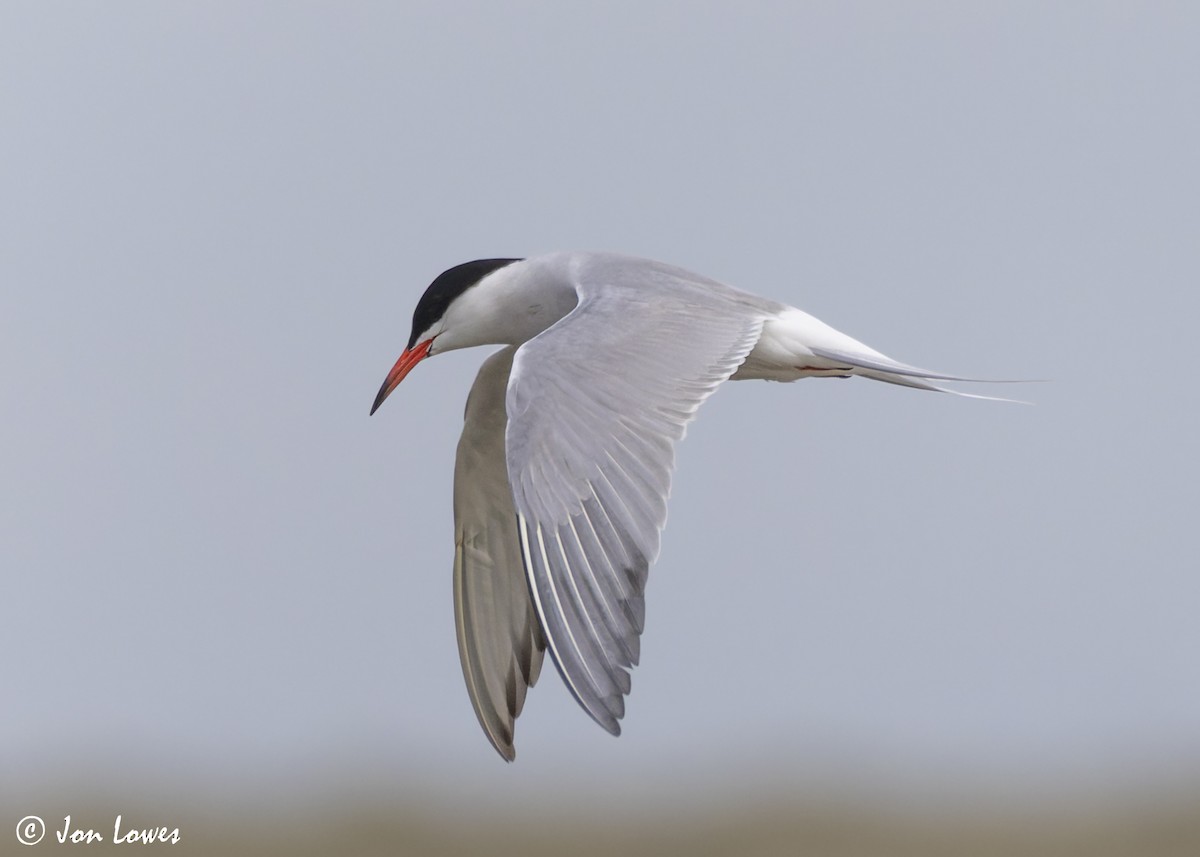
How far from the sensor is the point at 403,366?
7605 mm

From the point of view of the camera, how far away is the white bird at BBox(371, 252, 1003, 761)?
5.31 m

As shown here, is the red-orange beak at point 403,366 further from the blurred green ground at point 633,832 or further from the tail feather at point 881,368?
the blurred green ground at point 633,832

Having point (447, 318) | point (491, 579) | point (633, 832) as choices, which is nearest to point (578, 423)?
point (491, 579)

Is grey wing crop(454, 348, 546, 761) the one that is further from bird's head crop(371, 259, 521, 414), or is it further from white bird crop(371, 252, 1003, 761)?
bird's head crop(371, 259, 521, 414)

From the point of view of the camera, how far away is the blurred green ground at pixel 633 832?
1094cm

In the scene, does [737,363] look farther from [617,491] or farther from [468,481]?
[468,481]

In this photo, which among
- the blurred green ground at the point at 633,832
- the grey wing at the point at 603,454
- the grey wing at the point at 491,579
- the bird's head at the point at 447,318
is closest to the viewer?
the grey wing at the point at 603,454

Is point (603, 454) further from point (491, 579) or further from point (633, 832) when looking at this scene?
point (633, 832)

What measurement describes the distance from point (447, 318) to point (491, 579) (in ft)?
3.63

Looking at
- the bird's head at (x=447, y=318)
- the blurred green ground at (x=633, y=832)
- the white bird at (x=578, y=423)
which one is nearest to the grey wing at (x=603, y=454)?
the white bird at (x=578, y=423)

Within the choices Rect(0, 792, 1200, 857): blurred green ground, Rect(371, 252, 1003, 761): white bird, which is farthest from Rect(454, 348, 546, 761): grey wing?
Rect(0, 792, 1200, 857): blurred green ground

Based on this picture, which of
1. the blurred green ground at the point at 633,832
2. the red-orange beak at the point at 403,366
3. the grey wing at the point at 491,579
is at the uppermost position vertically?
the red-orange beak at the point at 403,366

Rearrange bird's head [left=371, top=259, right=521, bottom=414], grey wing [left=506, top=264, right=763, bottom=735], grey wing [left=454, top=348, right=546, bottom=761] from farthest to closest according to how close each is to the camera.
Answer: bird's head [left=371, top=259, right=521, bottom=414] < grey wing [left=454, top=348, right=546, bottom=761] < grey wing [left=506, top=264, right=763, bottom=735]

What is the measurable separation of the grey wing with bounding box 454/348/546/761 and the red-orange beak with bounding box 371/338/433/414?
0.26 m
